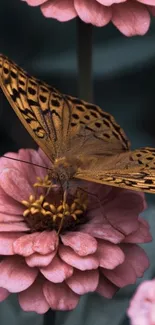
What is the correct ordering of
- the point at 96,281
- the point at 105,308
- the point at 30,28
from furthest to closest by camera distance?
the point at 30,28 < the point at 105,308 < the point at 96,281

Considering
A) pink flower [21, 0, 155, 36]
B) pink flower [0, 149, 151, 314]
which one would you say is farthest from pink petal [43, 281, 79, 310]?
pink flower [21, 0, 155, 36]

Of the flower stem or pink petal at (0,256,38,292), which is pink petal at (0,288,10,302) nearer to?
pink petal at (0,256,38,292)

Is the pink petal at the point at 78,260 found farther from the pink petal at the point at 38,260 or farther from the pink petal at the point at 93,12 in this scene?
the pink petal at the point at 93,12

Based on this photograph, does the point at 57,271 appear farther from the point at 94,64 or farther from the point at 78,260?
the point at 94,64

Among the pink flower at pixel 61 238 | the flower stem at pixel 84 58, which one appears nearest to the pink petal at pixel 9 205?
the pink flower at pixel 61 238

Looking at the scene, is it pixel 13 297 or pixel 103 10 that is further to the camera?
pixel 13 297

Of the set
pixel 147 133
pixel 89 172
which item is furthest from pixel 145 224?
pixel 147 133

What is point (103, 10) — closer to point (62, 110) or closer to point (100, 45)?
point (62, 110)

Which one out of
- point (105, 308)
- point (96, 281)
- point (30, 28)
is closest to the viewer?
point (96, 281)
